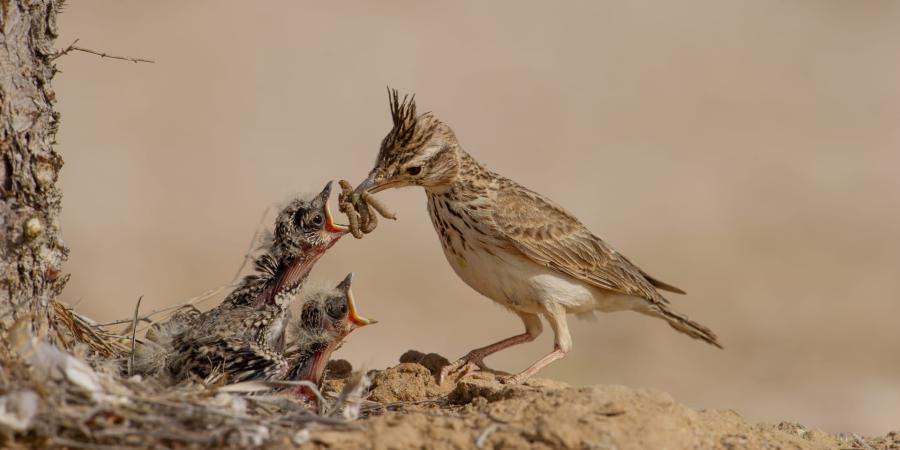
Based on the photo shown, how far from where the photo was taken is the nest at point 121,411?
4461 mm

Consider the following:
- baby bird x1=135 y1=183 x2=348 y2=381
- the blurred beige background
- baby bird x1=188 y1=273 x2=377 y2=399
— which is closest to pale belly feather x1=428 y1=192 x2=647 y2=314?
baby bird x1=135 y1=183 x2=348 y2=381

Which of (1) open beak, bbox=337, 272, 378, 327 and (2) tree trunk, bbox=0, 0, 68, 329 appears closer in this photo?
(2) tree trunk, bbox=0, 0, 68, 329

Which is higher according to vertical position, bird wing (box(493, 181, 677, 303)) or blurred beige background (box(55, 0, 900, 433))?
blurred beige background (box(55, 0, 900, 433))

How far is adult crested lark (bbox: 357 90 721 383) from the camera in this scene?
7336mm

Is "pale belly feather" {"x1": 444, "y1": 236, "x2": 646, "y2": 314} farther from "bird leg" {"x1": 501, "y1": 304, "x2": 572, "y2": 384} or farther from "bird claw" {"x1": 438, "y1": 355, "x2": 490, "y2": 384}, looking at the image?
"bird claw" {"x1": 438, "y1": 355, "x2": 490, "y2": 384}

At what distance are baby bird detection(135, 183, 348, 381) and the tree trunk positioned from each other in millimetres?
731

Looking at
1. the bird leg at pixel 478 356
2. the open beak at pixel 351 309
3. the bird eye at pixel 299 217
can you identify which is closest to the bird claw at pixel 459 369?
the bird leg at pixel 478 356

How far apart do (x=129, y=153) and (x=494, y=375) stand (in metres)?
11.7

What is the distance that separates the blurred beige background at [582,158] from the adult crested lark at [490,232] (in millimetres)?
6035

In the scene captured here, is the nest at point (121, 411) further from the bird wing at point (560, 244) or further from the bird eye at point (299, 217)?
the bird wing at point (560, 244)

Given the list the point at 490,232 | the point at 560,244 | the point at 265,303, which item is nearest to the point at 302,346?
the point at 265,303

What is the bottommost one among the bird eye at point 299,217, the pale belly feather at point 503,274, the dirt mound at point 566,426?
the dirt mound at point 566,426

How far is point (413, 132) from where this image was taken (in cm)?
735

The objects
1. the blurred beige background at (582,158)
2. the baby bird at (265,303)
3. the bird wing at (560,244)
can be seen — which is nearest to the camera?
the baby bird at (265,303)
